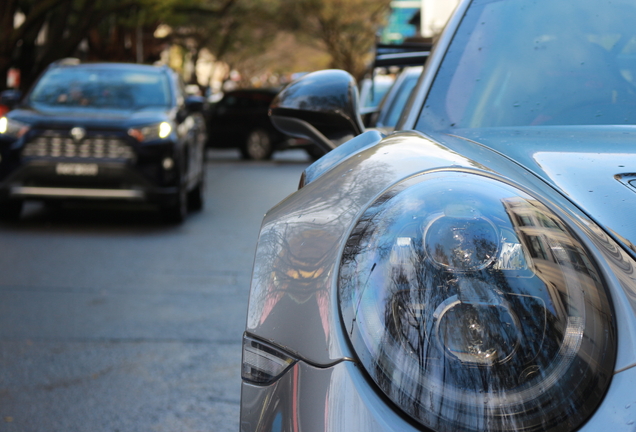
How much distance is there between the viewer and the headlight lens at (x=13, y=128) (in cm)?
805

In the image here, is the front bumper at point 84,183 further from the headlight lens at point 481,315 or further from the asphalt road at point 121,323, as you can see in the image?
the headlight lens at point 481,315

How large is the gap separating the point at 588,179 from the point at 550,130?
18.4 inches

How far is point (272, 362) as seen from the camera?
1371 mm

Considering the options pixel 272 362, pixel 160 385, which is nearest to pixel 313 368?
pixel 272 362

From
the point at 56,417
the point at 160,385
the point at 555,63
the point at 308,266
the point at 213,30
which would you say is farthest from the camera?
the point at 213,30

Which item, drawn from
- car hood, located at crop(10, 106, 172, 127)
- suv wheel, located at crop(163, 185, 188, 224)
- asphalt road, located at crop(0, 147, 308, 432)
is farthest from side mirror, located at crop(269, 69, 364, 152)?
suv wheel, located at crop(163, 185, 188, 224)

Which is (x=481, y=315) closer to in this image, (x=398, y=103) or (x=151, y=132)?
(x=398, y=103)

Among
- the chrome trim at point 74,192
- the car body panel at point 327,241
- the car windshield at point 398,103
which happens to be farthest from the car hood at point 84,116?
the car body panel at point 327,241

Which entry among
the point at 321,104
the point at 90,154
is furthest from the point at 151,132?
the point at 321,104

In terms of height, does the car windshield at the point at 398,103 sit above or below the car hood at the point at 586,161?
below

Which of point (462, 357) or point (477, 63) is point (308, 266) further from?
point (477, 63)

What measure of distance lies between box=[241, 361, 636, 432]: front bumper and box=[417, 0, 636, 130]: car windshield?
101 centimetres

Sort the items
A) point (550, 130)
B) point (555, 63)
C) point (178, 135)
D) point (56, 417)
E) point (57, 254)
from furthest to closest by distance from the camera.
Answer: point (178, 135) → point (57, 254) → point (56, 417) → point (555, 63) → point (550, 130)

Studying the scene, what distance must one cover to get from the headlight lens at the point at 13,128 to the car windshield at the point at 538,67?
21.3 ft
